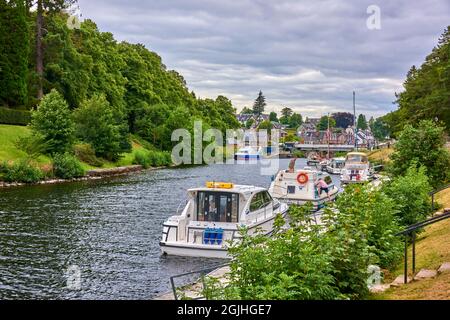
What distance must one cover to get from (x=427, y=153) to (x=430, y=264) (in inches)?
911

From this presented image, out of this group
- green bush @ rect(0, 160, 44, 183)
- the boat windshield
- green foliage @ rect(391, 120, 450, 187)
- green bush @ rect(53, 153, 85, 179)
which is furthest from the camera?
the boat windshield

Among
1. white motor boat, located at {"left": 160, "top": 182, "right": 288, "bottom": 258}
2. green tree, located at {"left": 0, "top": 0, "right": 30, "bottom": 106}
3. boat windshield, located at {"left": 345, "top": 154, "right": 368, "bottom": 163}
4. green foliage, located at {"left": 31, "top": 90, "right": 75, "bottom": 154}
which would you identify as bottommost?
white motor boat, located at {"left": 160, "top": 182, "right": 288, "bottom": 258}

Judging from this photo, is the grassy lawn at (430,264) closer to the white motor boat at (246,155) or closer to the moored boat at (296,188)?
the moored boat at (296,188)

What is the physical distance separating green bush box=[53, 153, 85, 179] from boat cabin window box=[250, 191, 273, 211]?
109 feet

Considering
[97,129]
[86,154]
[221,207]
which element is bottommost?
[221,207]

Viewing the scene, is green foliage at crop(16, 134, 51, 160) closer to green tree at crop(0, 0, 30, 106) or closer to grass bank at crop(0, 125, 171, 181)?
grass bank at crop(0, 125, 171, 181)

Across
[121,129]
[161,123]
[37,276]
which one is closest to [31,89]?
[121,129]

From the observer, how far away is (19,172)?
5225 cm

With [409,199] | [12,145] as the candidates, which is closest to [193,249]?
[409,199]

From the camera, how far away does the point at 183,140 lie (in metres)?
106

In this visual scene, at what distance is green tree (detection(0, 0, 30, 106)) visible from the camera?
67.5m

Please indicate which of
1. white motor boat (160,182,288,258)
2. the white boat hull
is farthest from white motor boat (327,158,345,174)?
the white boat hull

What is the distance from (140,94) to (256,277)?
106 meters

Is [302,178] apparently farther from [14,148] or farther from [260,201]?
[14,148]
